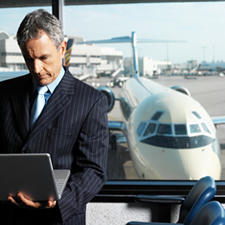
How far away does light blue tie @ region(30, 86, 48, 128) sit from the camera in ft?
3.03

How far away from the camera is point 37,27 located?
0.82m

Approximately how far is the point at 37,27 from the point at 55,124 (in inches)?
10.9

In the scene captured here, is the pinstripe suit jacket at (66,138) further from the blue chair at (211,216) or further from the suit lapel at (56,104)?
the blue chair at (211,216)

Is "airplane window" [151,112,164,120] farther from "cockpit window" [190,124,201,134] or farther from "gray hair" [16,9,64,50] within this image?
"gray hair" [16,9,64,50]

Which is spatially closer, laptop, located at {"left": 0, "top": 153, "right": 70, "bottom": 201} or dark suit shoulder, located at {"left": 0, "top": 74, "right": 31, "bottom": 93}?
laptop, located at {"left": 0, "top": 153, "right": 70, "bottom": 201}

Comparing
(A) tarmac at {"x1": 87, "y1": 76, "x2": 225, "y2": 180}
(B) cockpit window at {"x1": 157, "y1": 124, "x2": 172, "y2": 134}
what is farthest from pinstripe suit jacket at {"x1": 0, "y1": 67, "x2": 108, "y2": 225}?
(A) tarmac at {"x1": 87, "y1": 76, "x2": 225, "y2": 180}

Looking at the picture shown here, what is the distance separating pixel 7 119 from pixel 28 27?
0.29 metres

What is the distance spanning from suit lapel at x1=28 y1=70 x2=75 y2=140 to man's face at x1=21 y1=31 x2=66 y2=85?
0.06 metres

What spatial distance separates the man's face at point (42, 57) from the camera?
83 centimetres

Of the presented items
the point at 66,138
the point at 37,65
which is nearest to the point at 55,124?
the point at 66,138

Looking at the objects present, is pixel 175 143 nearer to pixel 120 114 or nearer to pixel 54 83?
pixel 54 83

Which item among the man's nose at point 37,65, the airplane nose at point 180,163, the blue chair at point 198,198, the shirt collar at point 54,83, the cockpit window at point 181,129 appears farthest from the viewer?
the cockpit window at point 181,129

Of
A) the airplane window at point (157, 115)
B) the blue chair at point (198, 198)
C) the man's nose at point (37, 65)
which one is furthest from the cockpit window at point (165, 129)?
the man's nose at point (37, 65)

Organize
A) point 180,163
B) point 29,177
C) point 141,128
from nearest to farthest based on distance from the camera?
point 29,177, point 180,163, point 141,128
